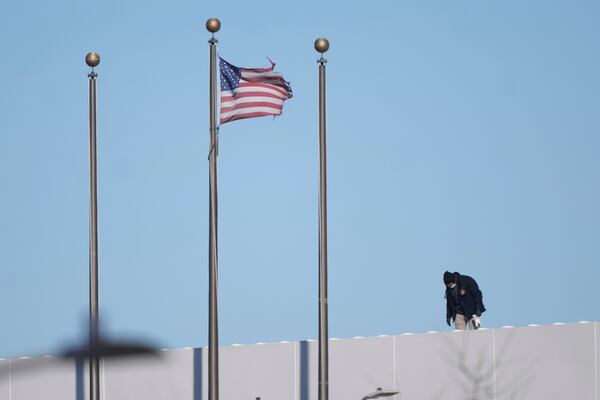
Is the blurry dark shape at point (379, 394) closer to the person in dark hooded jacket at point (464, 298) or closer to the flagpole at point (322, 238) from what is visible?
the flagpole at point (322, 238)

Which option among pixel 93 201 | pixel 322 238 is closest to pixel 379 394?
pixel 322 238

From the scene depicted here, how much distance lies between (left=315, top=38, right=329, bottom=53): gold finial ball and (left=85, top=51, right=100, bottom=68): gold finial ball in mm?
3158

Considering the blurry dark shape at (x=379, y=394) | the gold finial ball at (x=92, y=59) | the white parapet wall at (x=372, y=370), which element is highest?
the gold finial ball at (x=92, y=59)

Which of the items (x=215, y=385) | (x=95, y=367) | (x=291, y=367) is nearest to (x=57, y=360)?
(x=95, y=367)

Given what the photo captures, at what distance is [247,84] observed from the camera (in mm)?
21297

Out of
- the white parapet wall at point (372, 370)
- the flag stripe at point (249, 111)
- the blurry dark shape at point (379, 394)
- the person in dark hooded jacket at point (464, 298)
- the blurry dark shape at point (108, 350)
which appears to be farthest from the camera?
the person in dark hooded jacket at point (464, 298)

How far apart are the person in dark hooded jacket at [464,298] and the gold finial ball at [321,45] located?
7.35m

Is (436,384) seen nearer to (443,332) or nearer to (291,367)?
(443,332)

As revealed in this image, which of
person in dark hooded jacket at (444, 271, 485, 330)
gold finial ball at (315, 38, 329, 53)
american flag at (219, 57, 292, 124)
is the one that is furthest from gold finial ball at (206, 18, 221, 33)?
person in dark hooded jacket at (444, 271, 485, 330)

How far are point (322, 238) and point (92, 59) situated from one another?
4175 millimetres

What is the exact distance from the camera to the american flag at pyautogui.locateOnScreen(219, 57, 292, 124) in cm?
2125

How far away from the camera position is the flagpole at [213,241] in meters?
20.9

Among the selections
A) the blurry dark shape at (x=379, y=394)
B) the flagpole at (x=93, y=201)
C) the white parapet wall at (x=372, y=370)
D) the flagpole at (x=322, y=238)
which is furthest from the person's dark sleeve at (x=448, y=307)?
the flagpole at (x=93, y=201)

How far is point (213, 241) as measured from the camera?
69.5ft
